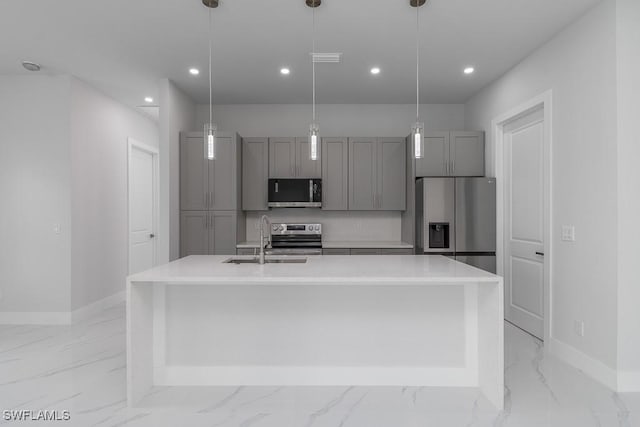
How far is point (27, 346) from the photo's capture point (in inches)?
135

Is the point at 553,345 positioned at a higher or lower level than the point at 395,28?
lower

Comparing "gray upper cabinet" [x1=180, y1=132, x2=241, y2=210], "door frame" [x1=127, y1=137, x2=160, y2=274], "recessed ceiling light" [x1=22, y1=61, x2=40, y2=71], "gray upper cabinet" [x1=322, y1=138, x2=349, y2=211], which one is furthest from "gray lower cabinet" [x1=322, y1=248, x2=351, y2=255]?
"recessed ceiling light" [x1=22, y1=61, x2=40, y2=71]

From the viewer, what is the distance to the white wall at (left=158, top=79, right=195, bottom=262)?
4.26 meters

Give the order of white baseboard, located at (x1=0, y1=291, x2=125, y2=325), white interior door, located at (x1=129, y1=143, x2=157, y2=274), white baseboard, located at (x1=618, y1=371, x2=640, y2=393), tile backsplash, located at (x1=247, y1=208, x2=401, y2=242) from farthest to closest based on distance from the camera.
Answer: white interior door, located at (x1=129, y1=143, x2=157, y2=274)
tile backsplash, located at (x1=247, y1=208, x2=401, y2=242)
white baseboard, located at (x1=0, y1=291, x2=125, y2=325)
white baseboard, located at (x1=618, y1=371, x2=640, y2=393)

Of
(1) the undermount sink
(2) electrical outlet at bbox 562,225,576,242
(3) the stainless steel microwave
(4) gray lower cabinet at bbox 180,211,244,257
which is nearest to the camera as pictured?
(1) the undermount sink

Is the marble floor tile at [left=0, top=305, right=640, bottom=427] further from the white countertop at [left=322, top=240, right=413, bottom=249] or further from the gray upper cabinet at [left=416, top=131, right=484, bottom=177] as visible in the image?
the gray upper cabinet at [left=416, top=131, right=484, bottom=177]

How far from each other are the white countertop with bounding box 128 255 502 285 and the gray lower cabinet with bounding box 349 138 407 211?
6.68 ft

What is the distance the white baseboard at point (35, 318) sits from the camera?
13.4 feet

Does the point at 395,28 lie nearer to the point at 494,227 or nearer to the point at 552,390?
the point at 494,227

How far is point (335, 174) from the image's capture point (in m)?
4.85

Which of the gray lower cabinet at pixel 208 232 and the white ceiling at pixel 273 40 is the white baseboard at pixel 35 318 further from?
the white ceiling at pixel 273 40

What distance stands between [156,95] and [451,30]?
11.7ft

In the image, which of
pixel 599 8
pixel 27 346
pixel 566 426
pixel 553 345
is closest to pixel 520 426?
pixel 566 426

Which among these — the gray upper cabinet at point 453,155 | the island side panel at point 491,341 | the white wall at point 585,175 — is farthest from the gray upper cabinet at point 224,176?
the white wall at point 585,175
